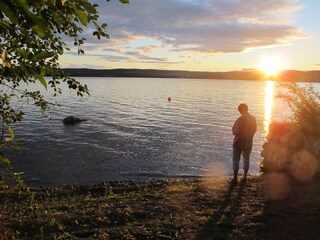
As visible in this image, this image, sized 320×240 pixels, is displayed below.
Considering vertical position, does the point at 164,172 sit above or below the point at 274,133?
below

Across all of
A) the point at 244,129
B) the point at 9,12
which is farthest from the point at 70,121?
the point at 9,12

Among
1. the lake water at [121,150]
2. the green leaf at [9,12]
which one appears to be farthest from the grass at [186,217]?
the lake water at [121,150]

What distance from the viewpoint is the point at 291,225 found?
800 cm

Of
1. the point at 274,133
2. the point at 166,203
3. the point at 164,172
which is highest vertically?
the point at 274,133

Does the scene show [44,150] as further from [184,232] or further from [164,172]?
[184,232]

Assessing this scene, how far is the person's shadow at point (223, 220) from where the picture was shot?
7533mm

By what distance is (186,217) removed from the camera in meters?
8.70

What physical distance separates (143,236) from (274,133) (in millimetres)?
12052

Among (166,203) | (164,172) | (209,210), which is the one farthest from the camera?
(164,172)

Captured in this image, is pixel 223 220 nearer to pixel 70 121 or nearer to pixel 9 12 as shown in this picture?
pixel 9 12

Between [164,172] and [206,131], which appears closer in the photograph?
[164,172]

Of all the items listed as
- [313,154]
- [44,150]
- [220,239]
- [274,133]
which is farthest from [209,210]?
[44,150]

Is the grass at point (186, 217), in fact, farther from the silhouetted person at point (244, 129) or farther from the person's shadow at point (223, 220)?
the silhouetted person at point (244, 129)

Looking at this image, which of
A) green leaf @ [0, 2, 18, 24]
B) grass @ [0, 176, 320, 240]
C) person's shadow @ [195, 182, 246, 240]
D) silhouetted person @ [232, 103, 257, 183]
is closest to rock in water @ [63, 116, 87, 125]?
grass @ [0, 176, 320, 240]
